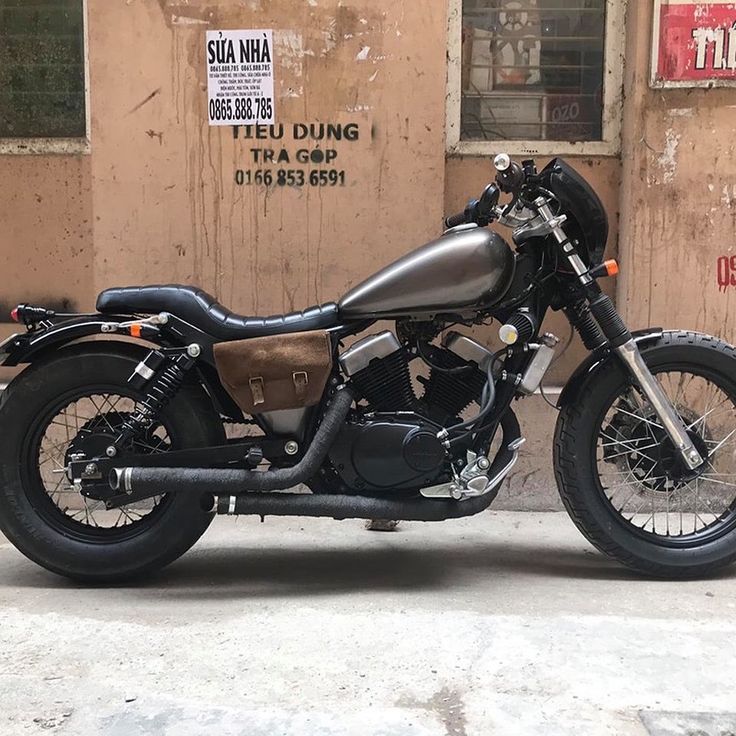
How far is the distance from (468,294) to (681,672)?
1.44 m

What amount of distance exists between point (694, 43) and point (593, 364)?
1901 millimetres

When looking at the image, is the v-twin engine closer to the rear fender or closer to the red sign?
the rear fender

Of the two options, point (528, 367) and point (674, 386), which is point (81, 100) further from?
point (674, 386)

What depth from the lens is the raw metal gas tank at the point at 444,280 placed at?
2904mm

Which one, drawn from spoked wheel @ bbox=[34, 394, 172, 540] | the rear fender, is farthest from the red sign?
spoked wheel @ bbox=[34, 394, 172, 540]

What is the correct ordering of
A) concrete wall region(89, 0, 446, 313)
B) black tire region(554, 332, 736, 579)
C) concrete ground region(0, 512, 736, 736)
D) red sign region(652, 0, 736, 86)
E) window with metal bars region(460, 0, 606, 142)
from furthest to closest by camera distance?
window with metal bars region(460, 0, 606, 142)
concrete wall region(89, 0, 446, 313)
red sign region(652, 0, 736, 86)
black tire region(554, 332, 736, 579)
concrete ground region(0, 512, 736, 736)

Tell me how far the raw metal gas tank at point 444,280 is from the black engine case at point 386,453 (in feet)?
1.41

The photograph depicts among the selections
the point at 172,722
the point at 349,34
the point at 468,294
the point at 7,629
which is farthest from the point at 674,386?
the point at 7,629

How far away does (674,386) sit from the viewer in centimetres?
369

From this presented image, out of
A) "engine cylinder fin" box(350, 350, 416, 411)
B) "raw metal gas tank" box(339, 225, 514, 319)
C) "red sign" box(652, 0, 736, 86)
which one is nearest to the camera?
"raw metal gas tank" box(339, 225, 514, 319)

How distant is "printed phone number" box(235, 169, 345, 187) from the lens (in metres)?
4.09

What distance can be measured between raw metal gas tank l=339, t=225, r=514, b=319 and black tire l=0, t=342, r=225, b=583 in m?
0.78

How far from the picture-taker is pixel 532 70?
14.1 ft

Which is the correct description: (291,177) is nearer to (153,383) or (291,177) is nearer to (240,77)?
(240,77)
